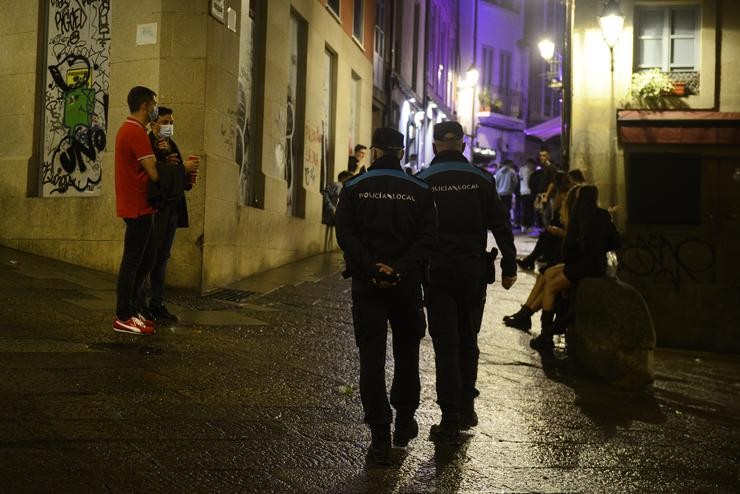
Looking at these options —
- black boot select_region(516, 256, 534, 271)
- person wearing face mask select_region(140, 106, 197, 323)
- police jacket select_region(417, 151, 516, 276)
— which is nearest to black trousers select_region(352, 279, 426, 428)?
police jacket select_region(417, 151, 516, 276)

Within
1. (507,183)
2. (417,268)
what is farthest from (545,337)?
(507,183)

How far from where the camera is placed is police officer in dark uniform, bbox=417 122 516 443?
17.4 ft

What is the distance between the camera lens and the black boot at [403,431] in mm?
5062

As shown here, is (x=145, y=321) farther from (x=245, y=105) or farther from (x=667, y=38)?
(x=667, y=38)

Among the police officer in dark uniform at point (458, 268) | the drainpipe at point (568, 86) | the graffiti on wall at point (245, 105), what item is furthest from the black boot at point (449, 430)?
the drainpipe at point (568, 86)

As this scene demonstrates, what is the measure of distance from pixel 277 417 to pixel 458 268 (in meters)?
1.37

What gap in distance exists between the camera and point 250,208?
12164mm

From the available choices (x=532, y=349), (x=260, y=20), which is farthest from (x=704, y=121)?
(x=532, y=349)

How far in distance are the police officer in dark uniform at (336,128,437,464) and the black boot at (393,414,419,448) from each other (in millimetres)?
283

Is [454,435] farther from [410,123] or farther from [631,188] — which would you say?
[410,123]

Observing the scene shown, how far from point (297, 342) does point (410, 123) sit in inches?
821

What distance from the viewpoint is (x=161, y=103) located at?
10.7 meters

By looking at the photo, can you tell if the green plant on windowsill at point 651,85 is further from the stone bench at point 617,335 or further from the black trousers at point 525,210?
the stone bench at point 617,335

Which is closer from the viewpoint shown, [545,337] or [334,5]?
[545,337]
